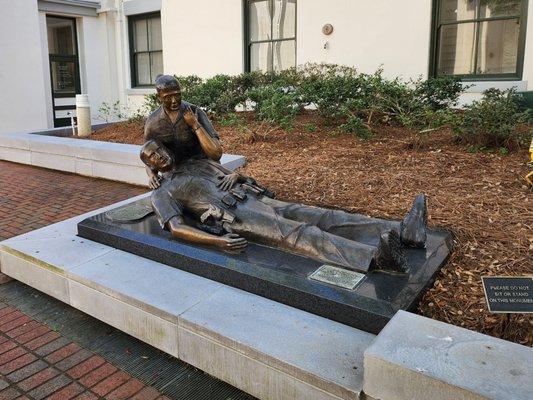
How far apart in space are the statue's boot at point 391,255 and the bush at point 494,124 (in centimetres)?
353

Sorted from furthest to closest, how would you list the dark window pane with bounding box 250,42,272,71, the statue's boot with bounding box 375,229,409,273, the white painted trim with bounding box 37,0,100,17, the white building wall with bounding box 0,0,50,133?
the white painted trim with bounding box 37,0,100,17 → the white building wall with bounding box 0,0,50,133 → the dark window pane with bounding box 250,42,272,71 → the statue's boot with bounding box 375,229,409,273

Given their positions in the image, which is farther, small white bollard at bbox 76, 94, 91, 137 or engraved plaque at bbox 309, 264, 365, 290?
small white bollard at bbox 76, 94, 91, 137

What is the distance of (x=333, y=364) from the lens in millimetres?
2447

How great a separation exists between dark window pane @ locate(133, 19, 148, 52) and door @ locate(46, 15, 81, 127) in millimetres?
1709

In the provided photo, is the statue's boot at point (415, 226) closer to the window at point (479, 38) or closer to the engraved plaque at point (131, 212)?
the engraved plaque at point (131, 212)

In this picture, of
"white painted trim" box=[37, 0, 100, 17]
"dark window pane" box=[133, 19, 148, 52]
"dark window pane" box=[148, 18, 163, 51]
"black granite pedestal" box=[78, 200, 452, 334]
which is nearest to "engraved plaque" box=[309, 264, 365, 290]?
"black granite pedestal" box=[78, 200, 452, 334]

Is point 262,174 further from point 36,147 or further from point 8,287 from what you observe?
point 36,147

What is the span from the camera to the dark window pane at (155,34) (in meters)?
13.6

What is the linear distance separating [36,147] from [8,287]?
17.6 feet

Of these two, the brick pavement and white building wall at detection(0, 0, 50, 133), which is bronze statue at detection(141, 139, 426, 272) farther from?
white building wall at detection(0, 0, 50, 133)

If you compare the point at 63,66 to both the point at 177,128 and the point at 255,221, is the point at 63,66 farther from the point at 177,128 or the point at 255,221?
the point at 255,221

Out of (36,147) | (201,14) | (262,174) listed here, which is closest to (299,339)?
(262,174)

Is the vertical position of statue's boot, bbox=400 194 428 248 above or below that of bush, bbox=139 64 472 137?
below

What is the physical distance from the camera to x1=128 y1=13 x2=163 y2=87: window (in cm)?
1374
